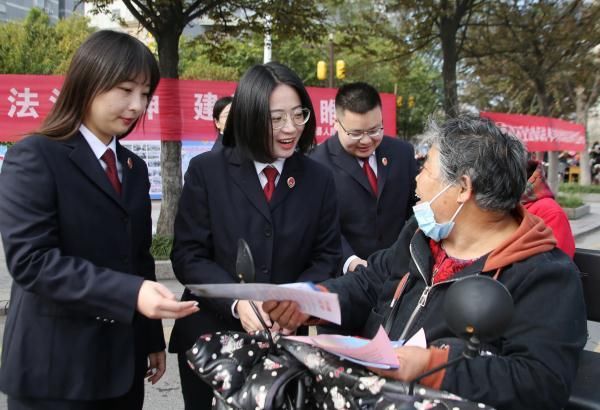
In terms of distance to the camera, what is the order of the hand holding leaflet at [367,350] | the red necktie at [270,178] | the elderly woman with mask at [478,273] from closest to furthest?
the hand holding leaflet at [367,350] → the elderly woman with mask at [478,273] → the red necktie at [270,178]

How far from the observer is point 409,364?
1.41m

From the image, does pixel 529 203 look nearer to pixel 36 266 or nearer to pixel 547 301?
pixel 547 301

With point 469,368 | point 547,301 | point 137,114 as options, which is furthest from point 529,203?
point 137,114

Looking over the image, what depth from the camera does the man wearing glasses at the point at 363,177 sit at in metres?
3.35

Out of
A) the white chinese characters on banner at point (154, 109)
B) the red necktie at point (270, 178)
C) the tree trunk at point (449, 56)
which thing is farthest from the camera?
the tree trunk at point (449, 56)

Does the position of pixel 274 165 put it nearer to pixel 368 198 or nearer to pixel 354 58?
pixel 368 198

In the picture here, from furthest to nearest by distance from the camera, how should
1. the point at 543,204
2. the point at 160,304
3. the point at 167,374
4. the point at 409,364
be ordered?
the point at 167,374 → the point at 543,204 → the point at 160,304 → the point at 409,364

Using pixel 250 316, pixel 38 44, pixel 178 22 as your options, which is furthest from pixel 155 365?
pixel 38 44

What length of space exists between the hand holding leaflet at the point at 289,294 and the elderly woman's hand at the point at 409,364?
17 centimetres

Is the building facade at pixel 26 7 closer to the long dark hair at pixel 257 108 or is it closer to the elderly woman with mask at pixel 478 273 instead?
the long dark hair at pixel 257 108

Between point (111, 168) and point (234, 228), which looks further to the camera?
point (234, 228)

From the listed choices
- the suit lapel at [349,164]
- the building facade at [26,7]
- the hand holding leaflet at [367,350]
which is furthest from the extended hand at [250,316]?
the building facade at [26,7]

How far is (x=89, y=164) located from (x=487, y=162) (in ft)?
3.98

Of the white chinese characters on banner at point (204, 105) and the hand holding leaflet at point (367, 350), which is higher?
the white chinese characters on banner at point (204, 105)
